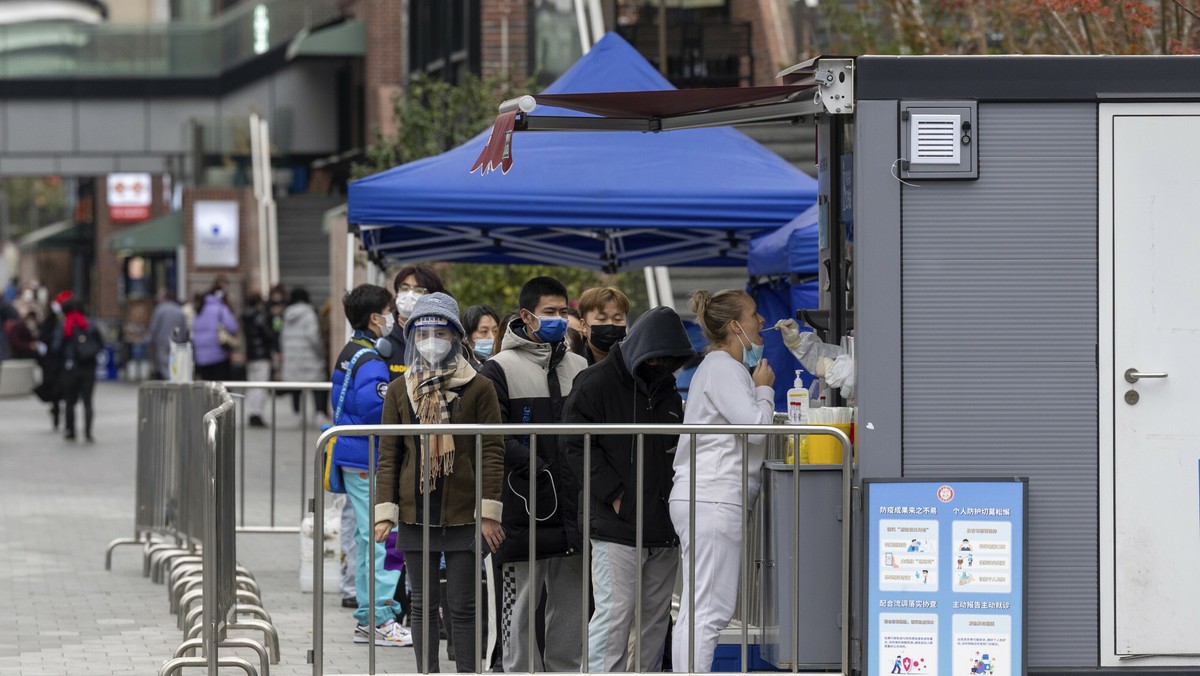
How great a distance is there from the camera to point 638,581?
656 centimetres

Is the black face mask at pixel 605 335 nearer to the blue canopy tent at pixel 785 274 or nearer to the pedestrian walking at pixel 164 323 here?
the blue canopy tent at pixel 785 274

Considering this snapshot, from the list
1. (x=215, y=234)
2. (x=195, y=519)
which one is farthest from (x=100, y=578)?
(x=215, y=234)

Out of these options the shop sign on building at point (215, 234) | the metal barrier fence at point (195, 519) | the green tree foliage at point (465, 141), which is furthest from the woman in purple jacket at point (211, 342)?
the shop sign on building at point (215, 234)

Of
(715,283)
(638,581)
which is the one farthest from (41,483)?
(638,581)

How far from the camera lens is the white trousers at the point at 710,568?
6875mm

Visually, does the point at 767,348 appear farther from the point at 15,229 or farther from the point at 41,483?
the point at 15,229

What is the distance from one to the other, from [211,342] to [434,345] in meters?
16.7

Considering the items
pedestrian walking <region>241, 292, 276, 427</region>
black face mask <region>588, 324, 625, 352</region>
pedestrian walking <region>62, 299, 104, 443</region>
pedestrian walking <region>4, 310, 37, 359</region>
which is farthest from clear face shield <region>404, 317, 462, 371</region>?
pedestrian walking <region>4, 310, 37, 359</region>

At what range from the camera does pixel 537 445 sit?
7.61m

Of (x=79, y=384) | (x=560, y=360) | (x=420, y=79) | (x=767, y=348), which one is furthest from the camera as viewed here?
(x=79, y=384)

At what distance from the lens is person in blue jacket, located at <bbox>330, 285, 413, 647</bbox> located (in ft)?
29.4

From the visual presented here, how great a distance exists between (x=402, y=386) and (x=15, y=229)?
77862mm

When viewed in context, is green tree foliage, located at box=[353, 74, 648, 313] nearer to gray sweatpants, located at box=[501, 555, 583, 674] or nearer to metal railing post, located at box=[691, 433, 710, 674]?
gray sweatpants, located at box=[501, 555, 583, 674]

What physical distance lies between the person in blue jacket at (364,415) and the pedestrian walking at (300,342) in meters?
12.9
